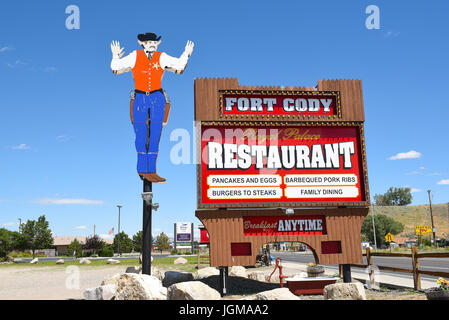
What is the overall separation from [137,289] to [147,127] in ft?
20.7

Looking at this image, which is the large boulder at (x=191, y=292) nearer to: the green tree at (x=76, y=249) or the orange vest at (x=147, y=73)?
the orange vest at (x=147, y=73)

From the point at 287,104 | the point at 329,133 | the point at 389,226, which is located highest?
the point at 287,104

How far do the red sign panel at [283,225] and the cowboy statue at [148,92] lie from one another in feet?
12.9

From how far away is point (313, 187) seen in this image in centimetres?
1441

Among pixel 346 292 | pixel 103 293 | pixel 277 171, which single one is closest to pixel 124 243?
pixel 277 171

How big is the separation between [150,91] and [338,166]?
26.7ft

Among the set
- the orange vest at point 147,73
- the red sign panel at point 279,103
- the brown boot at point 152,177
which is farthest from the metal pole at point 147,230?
the red sign panel at point 279,103

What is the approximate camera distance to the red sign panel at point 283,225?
14.2 metres

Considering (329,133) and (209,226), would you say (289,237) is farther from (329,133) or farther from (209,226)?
(329,133)

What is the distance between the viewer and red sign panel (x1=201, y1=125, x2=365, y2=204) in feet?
46.3

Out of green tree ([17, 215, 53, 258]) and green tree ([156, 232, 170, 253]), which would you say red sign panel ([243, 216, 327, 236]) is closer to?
green tree ([17, 215, 53, 258])

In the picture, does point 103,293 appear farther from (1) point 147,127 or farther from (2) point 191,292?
(1) point 147,127
